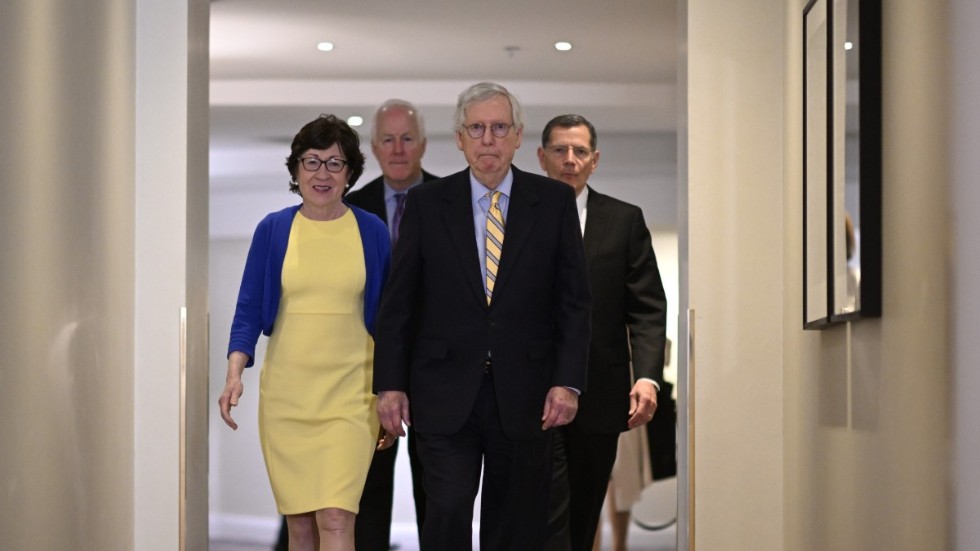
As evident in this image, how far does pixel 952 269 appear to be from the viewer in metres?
2.56

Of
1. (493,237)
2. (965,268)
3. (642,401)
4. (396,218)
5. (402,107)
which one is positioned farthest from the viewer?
(402,107)

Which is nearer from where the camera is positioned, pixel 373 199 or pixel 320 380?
pixel 320 380

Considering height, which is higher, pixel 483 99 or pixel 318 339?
pixel 483 99

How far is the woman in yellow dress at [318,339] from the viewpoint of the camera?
409 cm

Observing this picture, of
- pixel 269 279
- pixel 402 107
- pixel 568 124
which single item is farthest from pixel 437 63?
pixel 269 279

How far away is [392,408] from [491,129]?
2.59 feet

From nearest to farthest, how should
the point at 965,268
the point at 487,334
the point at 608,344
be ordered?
1. the point at 965,268
2. the point at 487,334
3. the point at 608,344

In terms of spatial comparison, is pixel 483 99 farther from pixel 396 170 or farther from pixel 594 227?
pixel 396 170

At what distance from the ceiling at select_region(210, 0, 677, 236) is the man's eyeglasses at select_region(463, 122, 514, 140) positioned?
11.0 feet

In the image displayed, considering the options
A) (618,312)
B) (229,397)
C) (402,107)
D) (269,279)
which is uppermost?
(402,107)

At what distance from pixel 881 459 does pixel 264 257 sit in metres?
1.93

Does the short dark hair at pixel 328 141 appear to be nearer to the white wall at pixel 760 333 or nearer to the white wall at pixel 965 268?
the white wall at pixel 760 333

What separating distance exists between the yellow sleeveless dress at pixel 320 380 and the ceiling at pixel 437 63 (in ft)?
9.83

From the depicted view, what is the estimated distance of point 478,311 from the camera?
364 cm
